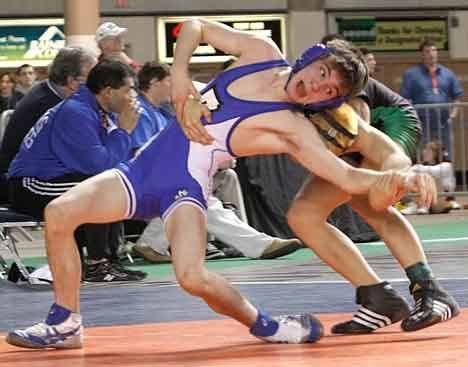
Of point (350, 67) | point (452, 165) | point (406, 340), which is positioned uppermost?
point (350, 67)

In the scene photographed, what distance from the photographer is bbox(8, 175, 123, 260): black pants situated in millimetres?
9273

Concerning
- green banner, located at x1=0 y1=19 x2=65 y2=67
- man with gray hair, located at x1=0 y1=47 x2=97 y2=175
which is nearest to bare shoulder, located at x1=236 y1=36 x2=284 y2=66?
man with gray hair, located at x1=0 y1=47 x2=97 y2=175

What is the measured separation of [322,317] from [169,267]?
3.96 m

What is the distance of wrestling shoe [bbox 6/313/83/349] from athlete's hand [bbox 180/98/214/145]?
79 centimetres

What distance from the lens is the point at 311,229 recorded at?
6.18 meters

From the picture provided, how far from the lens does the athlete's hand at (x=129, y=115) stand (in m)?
9.35

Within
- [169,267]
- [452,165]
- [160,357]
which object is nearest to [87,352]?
[160,357]

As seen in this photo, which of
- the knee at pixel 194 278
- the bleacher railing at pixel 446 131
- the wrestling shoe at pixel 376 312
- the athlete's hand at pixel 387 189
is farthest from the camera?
the bleacher railing at pixel 446 131

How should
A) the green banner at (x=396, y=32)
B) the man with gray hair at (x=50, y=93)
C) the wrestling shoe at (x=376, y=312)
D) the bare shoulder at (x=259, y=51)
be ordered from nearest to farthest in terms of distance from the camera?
the bare shoulder at (x=259, y=51)
the wrestling shoe at (x=376, y=312)
the man with gray hair at (x=50, y=93)
the green banner at (x=396, y=32)

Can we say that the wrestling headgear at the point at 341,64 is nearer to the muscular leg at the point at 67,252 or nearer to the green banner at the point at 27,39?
the muscular leg at the point at 67,252

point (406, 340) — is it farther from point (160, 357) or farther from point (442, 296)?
point (160, 357)

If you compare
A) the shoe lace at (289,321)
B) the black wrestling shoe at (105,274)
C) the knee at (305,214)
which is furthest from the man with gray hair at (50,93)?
the shoe lace at (289,321)

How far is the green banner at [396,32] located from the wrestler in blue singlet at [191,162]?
653 inches

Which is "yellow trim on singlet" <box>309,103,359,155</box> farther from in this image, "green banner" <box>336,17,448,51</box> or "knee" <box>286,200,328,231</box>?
"green banner" <box>336,17,448,51</box>
